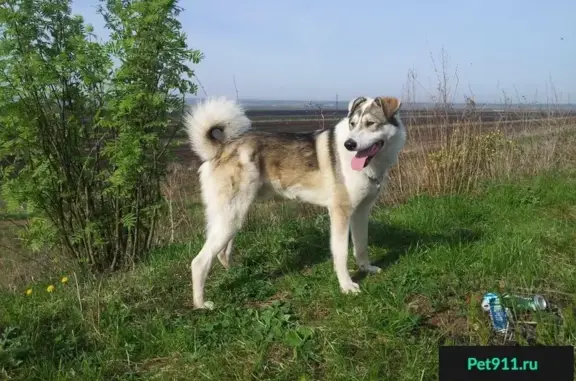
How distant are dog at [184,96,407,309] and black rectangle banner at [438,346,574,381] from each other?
6.30 feet

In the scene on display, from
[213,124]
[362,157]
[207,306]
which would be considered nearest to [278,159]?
[213,124]

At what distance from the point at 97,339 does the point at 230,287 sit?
1.32 meters

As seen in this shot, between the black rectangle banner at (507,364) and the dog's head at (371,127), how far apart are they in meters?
2.26

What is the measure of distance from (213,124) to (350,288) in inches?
78.1

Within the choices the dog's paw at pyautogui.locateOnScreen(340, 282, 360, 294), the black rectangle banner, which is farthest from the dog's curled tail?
the black rectangle banner

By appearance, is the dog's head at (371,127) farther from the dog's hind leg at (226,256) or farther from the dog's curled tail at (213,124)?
the dog's hind leg at (226,256)

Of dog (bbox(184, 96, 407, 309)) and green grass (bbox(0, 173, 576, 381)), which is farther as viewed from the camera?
dog (bbox(184, 96, 407, 309))

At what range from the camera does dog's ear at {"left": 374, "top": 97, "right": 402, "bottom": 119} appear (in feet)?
14.2

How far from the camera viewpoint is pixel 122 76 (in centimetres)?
473

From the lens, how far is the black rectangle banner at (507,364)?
1.97 meters

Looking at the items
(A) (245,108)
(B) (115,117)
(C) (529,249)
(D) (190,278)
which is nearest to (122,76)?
(B) (115,117)

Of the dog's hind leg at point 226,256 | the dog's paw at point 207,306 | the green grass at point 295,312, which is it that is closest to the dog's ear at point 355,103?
the green grass at point 295,312

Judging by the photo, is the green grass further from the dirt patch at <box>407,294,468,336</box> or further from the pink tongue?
the pink tongue

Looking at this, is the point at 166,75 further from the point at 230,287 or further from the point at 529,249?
the point at 529,249
